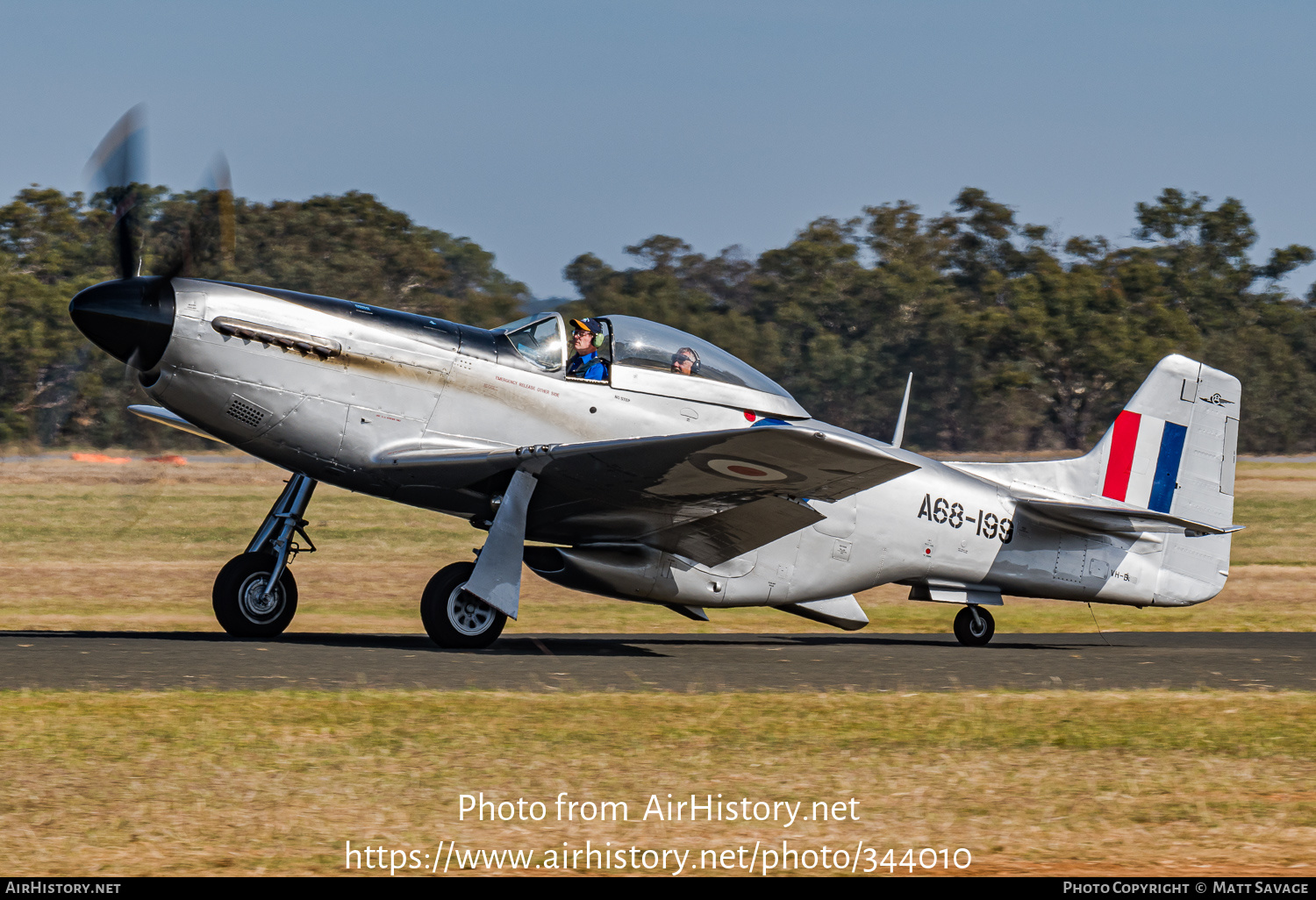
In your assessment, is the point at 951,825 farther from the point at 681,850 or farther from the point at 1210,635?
the point at 1210,635

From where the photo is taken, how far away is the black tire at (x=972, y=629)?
12.9 m

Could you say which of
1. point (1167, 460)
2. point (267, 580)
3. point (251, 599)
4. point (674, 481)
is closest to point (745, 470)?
point (674, 481)

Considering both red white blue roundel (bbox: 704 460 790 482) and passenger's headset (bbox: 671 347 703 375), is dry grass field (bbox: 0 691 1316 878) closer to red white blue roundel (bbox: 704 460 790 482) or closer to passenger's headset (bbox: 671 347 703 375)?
red white blue roundel (bbox: 704 460 790 482)

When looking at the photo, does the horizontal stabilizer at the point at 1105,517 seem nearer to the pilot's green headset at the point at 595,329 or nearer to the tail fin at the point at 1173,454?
the tail fin at the point at 1173,454

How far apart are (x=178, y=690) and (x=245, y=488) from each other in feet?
96.0

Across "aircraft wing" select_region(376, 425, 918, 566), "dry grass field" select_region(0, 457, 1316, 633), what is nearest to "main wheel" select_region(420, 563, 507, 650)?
"aircraft wing" select_region(376, 425, 918, 566)

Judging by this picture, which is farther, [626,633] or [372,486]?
[626,633]

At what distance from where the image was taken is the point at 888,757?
21.9ft

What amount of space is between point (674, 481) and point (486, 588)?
1613 mm

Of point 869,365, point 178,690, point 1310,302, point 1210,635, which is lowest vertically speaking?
point 178,690

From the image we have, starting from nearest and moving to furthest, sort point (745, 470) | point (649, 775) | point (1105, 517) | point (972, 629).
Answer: point (649, 775)
point (745, 470)
point (1105, 517)
point (972, 629)

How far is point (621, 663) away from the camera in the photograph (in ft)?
33.6

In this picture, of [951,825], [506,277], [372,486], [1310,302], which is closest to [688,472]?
[372,486]

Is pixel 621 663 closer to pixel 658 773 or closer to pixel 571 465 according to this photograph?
pixel 571 465
